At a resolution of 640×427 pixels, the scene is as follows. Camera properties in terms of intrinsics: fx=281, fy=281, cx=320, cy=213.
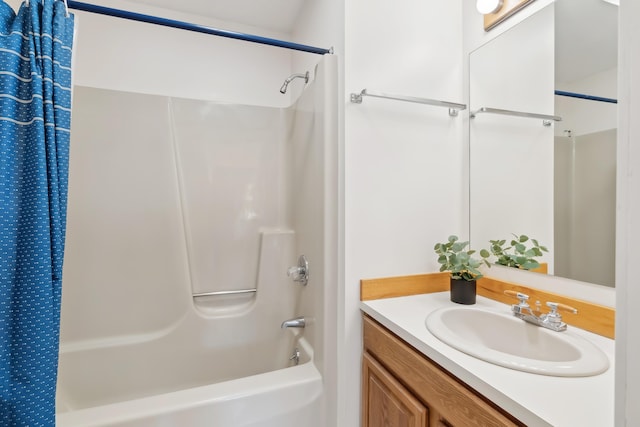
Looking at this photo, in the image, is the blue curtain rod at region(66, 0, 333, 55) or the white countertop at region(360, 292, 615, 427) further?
the blue curtain rod at region(66, 0, 333, 55)

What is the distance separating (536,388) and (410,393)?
0.39 m

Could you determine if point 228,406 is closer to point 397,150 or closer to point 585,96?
point 397,150

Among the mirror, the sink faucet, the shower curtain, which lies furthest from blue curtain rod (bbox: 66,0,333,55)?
→ the sink faucet

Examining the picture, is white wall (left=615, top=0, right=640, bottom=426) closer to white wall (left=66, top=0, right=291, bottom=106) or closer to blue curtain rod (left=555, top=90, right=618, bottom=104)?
blue curtain rod (left=555, top=90, right=618, bottom=104)

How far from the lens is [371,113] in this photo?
118cm

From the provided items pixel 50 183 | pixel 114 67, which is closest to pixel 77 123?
pixel 114 67

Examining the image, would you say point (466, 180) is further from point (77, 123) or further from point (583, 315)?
point (77, 123)

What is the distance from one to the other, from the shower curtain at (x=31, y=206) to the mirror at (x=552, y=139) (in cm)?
157

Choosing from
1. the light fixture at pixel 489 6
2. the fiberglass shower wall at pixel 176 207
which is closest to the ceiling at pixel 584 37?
the light fixture at pixel 489 6

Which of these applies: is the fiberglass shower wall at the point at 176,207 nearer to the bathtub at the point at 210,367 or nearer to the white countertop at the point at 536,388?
the bathtub at the point at 210,367

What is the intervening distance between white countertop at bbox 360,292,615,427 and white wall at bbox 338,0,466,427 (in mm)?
392

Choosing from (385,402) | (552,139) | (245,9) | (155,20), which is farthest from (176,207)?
(552,139)

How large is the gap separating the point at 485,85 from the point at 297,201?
3.68 ft

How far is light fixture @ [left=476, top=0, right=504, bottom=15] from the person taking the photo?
1.19 metres
